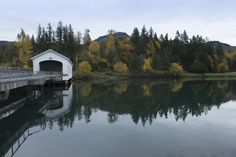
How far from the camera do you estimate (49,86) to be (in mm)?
48344

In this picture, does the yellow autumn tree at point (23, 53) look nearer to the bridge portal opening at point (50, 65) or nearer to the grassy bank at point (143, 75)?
the grassy bank at point (143, 75)

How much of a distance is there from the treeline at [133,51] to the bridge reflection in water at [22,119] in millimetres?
51741

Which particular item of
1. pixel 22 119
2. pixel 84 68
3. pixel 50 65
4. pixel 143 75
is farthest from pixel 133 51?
pixel 22 119

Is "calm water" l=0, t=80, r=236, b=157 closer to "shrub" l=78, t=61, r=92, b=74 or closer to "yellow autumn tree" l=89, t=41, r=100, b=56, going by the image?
"shrub" l=78, t=61, r=92, b=74

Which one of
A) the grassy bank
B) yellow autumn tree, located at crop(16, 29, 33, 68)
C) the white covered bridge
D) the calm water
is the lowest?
the calm water

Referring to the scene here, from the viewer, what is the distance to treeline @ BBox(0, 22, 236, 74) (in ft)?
293

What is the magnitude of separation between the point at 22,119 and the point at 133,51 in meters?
82.7

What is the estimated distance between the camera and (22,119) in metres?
21.1

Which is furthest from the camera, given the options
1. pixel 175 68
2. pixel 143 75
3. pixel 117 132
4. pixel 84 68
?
pixel 175 68

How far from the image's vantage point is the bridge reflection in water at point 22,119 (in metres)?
14.4

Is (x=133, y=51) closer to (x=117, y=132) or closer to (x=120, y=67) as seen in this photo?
(x=120, y=67)

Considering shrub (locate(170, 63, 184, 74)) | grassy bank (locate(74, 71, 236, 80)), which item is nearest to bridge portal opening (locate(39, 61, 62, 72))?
grassy bank (locate(74, 71, 236, 80))

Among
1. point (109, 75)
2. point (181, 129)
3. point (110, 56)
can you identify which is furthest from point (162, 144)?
point (110, 56)

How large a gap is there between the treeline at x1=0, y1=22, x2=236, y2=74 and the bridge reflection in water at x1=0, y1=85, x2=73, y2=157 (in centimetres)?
5174
